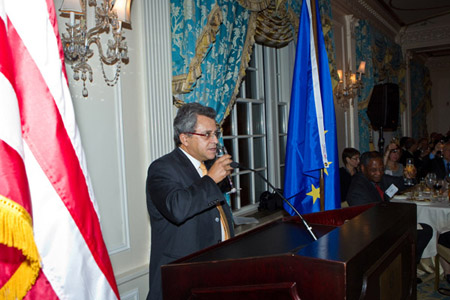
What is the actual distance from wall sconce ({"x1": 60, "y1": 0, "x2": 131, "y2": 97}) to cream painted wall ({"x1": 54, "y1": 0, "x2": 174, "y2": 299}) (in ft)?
0.25

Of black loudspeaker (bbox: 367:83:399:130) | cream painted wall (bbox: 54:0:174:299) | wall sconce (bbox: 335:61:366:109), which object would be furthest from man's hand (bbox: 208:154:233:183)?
black loudspeaker (bbox: 367:83:399:130)

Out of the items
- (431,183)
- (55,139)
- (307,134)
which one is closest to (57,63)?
(55,139)

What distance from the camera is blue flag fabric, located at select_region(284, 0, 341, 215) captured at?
9.29 ft

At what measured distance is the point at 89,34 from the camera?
6.61 feet

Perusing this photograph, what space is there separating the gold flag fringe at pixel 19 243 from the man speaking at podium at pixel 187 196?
2.27 feet

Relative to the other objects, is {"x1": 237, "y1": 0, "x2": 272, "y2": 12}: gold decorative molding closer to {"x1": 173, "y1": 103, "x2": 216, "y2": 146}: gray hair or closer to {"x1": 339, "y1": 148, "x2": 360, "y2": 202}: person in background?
{"x1": 173, "y1": 103, "x2": 216, "y2": 146}: gray hair

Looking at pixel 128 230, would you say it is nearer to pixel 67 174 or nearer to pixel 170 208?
pixel 170 208

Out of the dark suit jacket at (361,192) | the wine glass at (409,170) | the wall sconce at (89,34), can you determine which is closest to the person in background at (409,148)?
the wine glass at (409,170)

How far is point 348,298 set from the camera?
102 centimetres

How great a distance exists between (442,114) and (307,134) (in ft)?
38.2

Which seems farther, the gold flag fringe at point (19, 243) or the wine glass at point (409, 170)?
the wine glass at point (409, 170)

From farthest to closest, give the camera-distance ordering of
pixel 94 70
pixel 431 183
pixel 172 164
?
pixel 431 183 → pixel 94 70 → pixel 172 164

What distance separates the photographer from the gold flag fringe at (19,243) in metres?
0.89

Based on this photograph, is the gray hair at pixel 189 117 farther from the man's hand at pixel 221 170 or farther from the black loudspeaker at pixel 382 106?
the black loudspeaker at pixel 382 106
